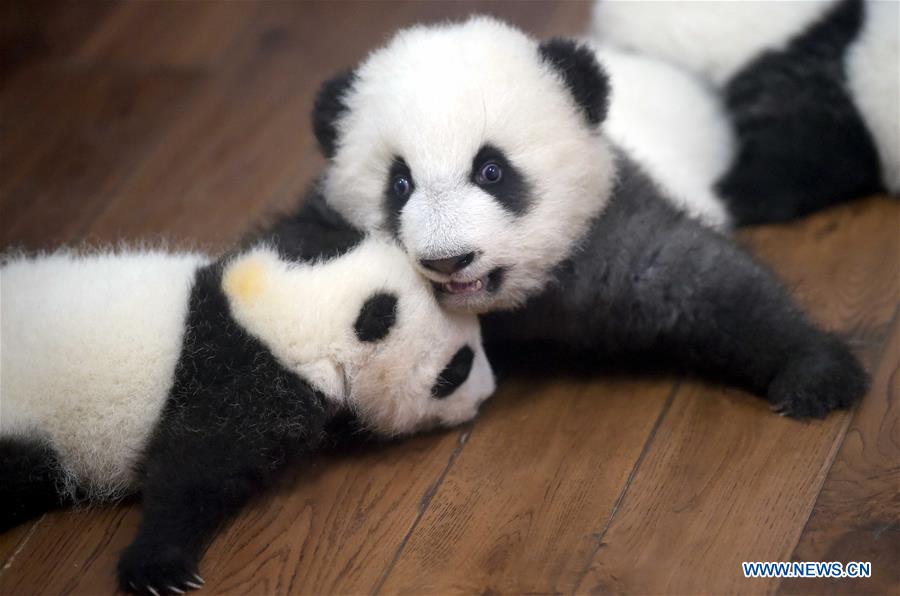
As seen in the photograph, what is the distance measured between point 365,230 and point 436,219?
0.89 feet

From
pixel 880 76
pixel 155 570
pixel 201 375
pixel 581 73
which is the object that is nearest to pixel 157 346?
pixel 201 375

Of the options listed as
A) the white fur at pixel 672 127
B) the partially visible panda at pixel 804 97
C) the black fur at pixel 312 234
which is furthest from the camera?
the partially visible panda at pixel 804 97

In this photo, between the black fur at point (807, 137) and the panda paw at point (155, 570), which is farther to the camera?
the black fur at point (807, 137)

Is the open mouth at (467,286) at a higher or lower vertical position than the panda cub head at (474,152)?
lower

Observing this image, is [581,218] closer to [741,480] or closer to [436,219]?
[436,219]

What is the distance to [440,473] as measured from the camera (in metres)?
2.45

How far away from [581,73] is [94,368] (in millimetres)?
1169

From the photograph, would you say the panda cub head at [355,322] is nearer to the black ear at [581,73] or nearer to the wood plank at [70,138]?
the black ear at [581,73]

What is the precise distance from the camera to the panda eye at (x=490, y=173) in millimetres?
2309

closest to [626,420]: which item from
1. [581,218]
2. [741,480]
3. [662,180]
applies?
[741,480]

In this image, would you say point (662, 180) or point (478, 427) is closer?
point (478, 427)

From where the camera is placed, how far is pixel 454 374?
2445mm

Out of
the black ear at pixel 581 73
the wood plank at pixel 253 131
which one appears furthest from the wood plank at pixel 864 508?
the wood plank at pixel 253 131

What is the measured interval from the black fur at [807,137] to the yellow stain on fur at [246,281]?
54.0 inches
